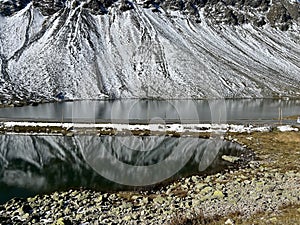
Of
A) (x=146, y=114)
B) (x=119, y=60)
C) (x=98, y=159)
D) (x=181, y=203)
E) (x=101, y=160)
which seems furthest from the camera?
(x=119, y=60)

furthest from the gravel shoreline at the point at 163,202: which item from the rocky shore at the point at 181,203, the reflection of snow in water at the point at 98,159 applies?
the reflection of snow in water at the point at 98,159

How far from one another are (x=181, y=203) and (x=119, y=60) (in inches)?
5598

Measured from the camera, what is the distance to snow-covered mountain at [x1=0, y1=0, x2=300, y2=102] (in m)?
143

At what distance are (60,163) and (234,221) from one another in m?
29.8

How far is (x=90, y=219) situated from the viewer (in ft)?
81.0

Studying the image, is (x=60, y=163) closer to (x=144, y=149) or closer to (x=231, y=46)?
(x=144, y=149)

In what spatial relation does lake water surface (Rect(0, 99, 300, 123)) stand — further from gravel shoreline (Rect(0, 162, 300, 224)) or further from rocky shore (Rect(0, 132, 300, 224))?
gravel shoreline (Rect(0, 162, 300, 224))

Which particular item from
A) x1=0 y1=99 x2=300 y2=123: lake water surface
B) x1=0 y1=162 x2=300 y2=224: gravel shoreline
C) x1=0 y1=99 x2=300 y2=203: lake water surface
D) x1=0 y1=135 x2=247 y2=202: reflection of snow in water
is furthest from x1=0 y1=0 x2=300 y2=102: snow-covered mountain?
x1=0 y1=162 x2=300 y2=224: gravel shoreline

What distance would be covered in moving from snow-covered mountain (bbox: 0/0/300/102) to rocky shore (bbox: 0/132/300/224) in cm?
10209

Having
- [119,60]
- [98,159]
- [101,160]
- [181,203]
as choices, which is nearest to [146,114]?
[98,159]

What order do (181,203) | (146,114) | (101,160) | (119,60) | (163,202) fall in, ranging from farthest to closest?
(119,60)
(146,114)
(101,160)
(163,202)
(181,203)

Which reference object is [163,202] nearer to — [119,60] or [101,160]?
[101,160]

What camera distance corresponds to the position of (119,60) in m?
164

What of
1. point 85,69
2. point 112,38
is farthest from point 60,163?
point 112,38
